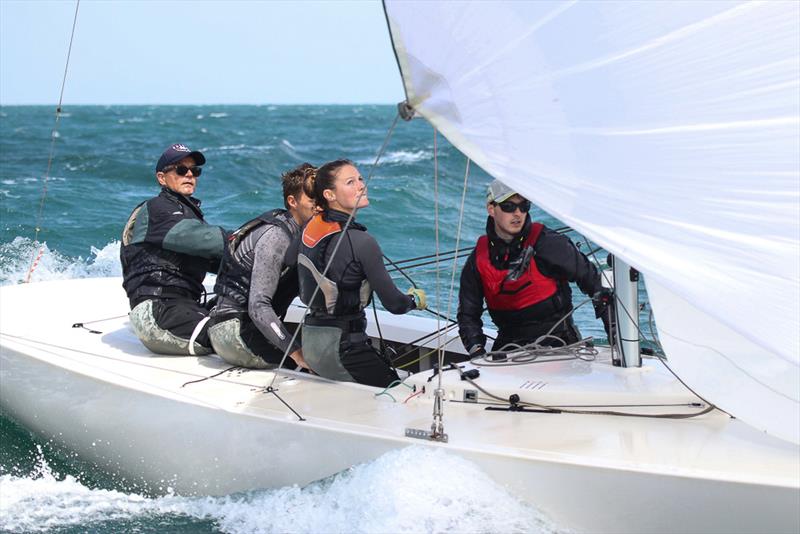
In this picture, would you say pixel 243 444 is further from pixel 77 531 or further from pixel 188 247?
pixel 188 247

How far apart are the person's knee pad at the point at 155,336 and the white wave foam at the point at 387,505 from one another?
776 millimetres

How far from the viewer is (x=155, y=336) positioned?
4.16m

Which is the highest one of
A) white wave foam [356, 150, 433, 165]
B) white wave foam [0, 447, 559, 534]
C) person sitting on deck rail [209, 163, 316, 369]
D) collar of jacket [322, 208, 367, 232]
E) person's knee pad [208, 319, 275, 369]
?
white wave foam [356, 150, 433, 165]

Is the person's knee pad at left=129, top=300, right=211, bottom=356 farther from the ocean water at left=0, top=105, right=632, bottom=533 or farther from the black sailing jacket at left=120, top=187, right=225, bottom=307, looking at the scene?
the ocean water at left=0, top=105, right=632, bottom=533

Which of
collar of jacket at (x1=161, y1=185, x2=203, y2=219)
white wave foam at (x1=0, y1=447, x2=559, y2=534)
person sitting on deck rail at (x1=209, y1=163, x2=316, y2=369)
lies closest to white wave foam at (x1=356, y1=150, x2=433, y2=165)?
collar of jacket at (x1=161, y1=185, x2=203, y2=219)

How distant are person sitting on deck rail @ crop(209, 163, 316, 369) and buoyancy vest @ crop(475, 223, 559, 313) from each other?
72 cm

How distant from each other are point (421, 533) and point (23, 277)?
16.8 ft

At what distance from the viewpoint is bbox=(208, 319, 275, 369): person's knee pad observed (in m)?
3.94

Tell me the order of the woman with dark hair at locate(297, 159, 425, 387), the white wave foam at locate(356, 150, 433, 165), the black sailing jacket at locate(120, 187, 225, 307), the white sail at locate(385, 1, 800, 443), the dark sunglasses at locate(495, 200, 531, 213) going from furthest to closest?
the white wave foam at locate(356, 150, 433, 165) → the black sailing jacket at locate(120, 187, 225, 307) → the dark sunglasses at locate(495, 200, 531, 213) → the woman with dark hair at locate(297, 159, 425, 387) → the white sail at locate(385, 1, 800, 443)

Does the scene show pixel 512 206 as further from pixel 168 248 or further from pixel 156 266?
pixel 156 266

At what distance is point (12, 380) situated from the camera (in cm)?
435

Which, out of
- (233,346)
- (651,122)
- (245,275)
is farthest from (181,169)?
(651,122)

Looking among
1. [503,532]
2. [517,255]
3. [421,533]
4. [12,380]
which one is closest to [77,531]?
[12,380]

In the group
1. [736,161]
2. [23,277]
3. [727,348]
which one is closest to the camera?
[736,161]
